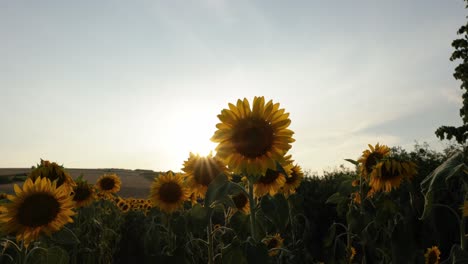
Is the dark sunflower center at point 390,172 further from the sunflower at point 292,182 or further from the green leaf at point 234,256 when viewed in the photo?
the green leaf at point 234,256

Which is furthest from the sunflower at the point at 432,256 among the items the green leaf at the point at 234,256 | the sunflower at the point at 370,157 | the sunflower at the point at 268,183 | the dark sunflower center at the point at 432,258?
the green leaf at the point at 234,256

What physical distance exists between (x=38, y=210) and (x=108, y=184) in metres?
5.25

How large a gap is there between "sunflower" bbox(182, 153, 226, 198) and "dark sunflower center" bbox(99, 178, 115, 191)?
16.8 feet

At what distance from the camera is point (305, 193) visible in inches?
370

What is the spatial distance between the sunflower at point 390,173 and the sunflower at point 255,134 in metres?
1.70

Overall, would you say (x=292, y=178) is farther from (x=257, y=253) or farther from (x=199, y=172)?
(x=257, y=253)

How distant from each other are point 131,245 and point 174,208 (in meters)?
6.33

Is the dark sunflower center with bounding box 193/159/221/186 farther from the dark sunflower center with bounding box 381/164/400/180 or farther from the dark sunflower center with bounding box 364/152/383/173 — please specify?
the dark sunflower center with bounding box 364/152/383/173

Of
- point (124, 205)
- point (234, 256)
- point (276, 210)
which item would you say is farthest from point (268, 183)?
point (124, 205)

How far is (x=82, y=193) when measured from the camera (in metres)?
5.96

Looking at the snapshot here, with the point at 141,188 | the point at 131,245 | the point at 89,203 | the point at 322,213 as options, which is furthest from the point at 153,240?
the point at 141,188

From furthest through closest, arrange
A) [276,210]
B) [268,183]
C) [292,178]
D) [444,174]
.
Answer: [292,178] → [268,183] → [276,210] → [444,174]

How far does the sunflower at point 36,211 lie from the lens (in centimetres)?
334

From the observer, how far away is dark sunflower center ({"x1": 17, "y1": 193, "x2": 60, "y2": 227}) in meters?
3.39
